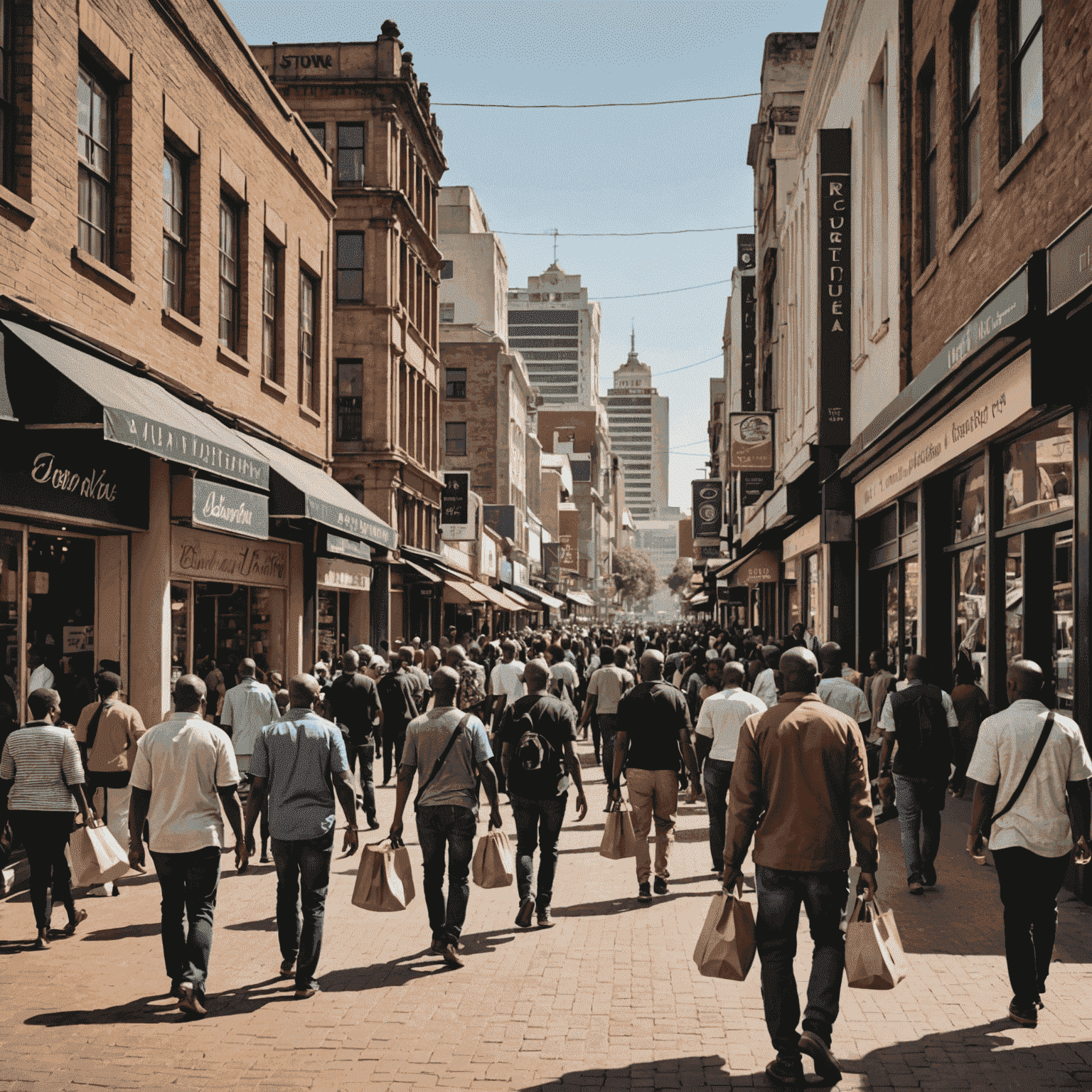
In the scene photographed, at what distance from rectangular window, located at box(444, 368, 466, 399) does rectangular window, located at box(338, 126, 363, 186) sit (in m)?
27.6

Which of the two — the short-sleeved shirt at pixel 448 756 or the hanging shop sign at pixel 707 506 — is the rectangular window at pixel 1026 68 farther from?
the hanging shop sign at pixel 707 506

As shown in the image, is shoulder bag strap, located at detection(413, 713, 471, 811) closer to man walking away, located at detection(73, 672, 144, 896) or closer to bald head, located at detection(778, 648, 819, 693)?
bald head, located at detection(778, 648, 819, 693)

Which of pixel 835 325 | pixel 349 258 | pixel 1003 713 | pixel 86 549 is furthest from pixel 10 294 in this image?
pixel 349 258

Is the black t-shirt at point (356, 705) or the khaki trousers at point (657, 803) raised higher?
the black t-shirt at point (356, 705)

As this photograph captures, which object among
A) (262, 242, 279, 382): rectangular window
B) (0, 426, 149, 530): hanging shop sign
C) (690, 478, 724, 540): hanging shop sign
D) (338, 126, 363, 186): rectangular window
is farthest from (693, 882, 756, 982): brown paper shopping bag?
(690, 478, 724, 540): hanging shop sign

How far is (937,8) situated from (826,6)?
9219 mm

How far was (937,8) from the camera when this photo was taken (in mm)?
14258

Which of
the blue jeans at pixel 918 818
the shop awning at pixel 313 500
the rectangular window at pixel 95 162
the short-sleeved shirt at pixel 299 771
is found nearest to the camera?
the short-sleeved shirt at pixel 299 771

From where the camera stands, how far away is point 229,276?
56.1 ft

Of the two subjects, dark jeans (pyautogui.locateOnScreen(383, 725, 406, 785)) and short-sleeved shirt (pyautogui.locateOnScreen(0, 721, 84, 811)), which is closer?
short-sleeved shirt (pyautogui.locateOnScreen(0, 721, 84, 811))

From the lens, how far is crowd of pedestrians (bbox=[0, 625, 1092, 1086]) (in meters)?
5.35

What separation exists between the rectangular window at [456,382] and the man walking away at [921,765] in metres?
53.3

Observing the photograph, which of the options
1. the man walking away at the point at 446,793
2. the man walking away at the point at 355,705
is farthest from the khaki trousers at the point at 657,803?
the man walking away at the point at 355,705

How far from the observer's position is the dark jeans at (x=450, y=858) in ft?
24.1
